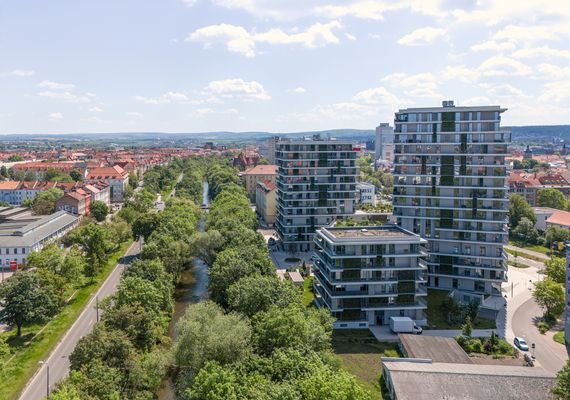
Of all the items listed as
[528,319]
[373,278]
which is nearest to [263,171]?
[373,278]

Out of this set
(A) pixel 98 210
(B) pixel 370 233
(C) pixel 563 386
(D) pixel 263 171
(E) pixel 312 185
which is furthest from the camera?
(D) pixel 263 171

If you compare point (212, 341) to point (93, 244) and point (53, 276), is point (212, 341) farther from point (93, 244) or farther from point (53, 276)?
point (93, 244)

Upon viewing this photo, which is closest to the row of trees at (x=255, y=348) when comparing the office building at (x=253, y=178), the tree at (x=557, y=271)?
the tree at (x=557, y=271)

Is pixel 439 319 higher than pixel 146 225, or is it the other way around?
pixel 146 225

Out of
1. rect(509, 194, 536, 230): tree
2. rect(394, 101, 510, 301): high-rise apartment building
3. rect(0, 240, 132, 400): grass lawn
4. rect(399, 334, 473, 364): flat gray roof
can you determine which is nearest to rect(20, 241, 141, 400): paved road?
rect(0, 240, 132, 400): grass lawn

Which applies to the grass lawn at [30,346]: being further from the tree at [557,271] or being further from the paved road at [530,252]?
the paved road at [530,252]

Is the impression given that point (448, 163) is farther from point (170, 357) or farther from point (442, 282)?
point (170, 357)

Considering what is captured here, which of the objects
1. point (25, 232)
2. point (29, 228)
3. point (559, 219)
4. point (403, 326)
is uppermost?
point (559, 219)
